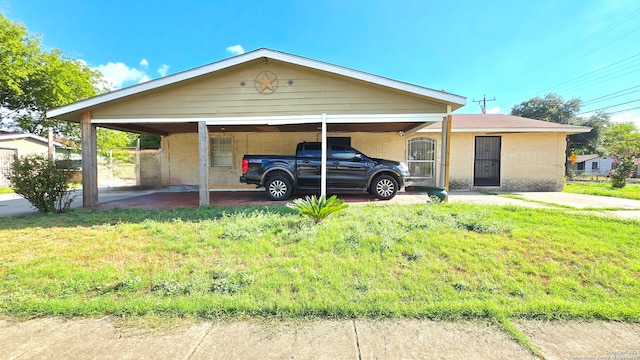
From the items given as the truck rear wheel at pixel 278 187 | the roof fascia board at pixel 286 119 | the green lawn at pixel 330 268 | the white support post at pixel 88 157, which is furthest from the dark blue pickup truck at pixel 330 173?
the white support post at pixel 88 157

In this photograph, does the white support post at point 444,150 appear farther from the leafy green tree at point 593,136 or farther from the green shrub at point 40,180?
the leafy green tree at point 593,136

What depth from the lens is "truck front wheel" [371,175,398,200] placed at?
25.9 feet

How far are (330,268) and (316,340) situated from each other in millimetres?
1221

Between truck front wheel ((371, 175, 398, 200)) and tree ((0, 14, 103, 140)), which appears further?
tree ((0, 14, 103, 140))

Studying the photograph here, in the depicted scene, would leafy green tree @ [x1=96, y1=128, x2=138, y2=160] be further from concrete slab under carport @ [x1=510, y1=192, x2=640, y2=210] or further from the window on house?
concrete slab under carport @ [x1=510, y1=192, x2=640, y2=210]

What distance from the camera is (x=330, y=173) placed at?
7938 millimetres

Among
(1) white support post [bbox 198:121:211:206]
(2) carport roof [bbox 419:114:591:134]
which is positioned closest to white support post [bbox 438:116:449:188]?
(2) carport roof [bbox 419:114:591:134]

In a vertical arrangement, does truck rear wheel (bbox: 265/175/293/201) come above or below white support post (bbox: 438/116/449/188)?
below

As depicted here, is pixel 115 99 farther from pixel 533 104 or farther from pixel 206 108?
pixel 533 104

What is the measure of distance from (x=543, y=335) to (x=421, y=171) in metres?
9.62

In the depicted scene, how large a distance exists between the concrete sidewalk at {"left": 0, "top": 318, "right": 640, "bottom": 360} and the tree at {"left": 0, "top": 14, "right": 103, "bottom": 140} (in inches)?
794

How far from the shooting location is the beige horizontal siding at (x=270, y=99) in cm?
674

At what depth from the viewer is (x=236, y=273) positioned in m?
3.18

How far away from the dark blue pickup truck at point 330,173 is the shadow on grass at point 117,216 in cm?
155
